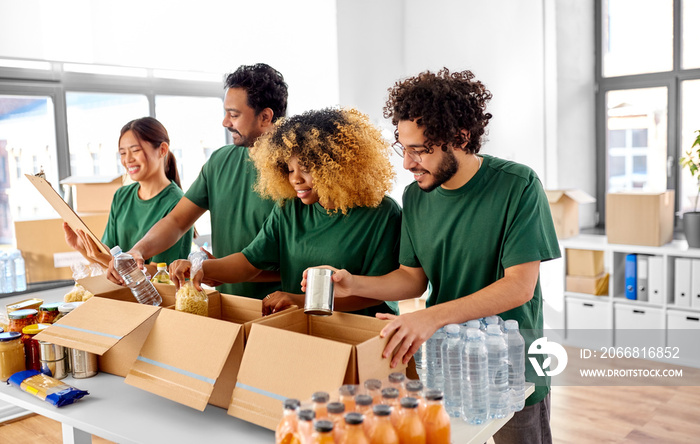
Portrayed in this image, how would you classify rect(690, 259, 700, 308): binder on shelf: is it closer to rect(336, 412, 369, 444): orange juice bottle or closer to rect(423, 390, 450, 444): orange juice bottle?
rect(423, 390, 450, 444): orange juice bottle

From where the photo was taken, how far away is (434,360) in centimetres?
152

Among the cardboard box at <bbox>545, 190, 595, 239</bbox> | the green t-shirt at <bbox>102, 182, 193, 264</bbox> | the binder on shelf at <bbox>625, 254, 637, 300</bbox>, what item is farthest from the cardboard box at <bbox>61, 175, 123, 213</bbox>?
the binder on shelf at <bbox>625, 254, 637, 300</bbox>

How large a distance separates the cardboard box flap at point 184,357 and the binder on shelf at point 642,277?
11.3 ft

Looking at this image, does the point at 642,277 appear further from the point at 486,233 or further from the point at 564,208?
the point at 486,233

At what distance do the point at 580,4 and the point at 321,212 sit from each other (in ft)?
13.0

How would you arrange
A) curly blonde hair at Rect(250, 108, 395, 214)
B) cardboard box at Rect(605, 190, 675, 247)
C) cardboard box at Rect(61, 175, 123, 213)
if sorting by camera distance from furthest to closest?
1. cardboard box at Rect(605, 190, 675, 247)
2. cardboard box at Rect(61, 175, 123, 213)
3. curly blonde hair at Rect(250, 108, 395, 214)

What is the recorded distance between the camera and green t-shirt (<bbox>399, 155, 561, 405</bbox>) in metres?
1.65

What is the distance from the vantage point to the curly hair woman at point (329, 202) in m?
1.89

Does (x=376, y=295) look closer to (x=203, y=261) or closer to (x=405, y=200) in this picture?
(x=405, y=200)

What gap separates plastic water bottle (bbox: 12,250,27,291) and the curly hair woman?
1.95 m

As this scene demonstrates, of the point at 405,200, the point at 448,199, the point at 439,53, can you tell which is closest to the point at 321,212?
the point at 405,200

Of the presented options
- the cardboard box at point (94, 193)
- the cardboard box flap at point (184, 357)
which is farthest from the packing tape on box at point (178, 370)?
the cardboard box at point (94, 193)

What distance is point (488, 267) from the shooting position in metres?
1.71

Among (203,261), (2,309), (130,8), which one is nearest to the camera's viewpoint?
(203,261)
